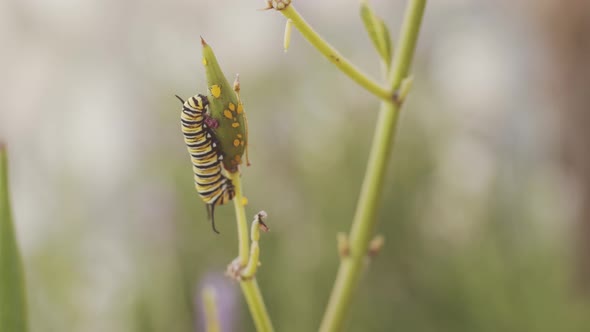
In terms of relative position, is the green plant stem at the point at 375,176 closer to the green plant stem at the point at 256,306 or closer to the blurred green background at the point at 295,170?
the green plant stem at the point at 256,306

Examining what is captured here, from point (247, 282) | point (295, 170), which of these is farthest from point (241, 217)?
point (295, 170)

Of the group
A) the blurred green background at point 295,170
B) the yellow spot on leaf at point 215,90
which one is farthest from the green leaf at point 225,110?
the blurred green background at point 295,170

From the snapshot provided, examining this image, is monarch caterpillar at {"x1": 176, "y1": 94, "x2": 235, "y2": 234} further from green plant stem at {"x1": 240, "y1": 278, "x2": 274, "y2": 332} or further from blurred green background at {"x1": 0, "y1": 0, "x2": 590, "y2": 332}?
blurred green background at {"x1": 0, "y1": 0, "x2": 590, "y2": 332}

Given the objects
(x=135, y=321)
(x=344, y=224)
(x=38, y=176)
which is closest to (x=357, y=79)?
(x=135, y=321)

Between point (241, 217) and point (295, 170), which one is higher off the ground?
point (295, 170)

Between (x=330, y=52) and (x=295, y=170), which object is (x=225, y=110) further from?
(x=295, y=170)

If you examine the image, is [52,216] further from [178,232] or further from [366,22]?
[366,22]
